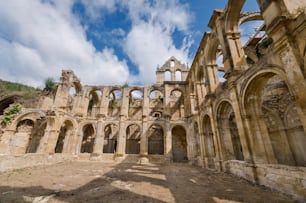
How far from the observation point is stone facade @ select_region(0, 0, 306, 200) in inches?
190

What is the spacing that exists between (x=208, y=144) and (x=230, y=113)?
3.58m

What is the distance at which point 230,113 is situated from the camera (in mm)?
12867

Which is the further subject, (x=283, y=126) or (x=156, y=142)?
(x=156, y=142)

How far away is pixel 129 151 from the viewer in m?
21.2

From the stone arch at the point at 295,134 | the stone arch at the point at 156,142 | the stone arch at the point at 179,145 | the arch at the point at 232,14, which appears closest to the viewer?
the arch at the point at 232,14

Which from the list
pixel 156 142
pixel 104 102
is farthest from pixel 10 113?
pixel 156 142

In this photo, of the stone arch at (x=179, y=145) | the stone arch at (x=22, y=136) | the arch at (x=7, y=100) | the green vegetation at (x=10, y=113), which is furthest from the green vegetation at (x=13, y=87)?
the stone arch at (x=179, y=145)

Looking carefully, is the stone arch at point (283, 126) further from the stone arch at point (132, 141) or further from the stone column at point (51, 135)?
the stone column at point (51, 135)

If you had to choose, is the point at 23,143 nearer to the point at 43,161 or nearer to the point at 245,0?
the point at 43,161

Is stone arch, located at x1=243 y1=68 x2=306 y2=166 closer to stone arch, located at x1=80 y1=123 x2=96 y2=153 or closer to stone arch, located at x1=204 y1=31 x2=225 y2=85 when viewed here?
stone arch, located at x1=204 y1=31 x2=225 y2=85

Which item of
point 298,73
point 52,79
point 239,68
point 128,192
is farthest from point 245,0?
point 52,79

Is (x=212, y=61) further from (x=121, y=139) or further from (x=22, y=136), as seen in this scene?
Result: (x=22, y=136)

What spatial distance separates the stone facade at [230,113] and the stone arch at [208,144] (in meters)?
0.08

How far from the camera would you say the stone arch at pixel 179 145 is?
19.0 m
